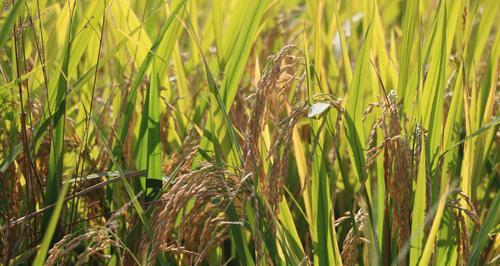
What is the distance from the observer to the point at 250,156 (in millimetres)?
1256

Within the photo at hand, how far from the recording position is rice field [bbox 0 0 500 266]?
1.30 meters

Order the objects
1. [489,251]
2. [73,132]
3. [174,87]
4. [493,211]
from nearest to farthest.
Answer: [493,211] < [489,251] < [73,132] < [174,87]

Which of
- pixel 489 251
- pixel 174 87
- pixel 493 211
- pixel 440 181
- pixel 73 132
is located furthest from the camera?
pixel 174 87

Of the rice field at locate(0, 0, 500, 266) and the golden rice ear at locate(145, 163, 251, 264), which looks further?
the rice field at locate(0, 0, 500, 266)

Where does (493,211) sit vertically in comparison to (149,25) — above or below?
below

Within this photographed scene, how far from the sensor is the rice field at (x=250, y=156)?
130 cm

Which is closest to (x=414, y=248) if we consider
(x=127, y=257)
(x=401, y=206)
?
(x=401, y=206)

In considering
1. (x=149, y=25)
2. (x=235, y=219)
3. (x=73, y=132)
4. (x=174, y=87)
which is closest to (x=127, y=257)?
(x=235, y=219)

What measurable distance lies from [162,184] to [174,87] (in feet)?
2.57

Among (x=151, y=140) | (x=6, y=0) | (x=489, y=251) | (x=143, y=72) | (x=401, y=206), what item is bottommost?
(x=489, y=251)

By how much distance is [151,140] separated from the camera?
161 cm

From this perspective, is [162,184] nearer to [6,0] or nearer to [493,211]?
[6,0]

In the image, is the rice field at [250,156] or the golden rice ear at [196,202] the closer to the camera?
the golden rice ear at [196,202]

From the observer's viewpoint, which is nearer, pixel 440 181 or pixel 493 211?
pixel 493 211
